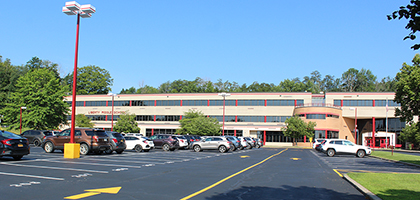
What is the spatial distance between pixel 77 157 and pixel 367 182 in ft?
48.5

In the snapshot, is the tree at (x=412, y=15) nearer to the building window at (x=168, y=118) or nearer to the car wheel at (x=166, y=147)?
the car wheel at (x=166, y=147)

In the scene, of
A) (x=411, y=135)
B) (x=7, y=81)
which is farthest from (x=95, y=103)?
(x=411, y=135)

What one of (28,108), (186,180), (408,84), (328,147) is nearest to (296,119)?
(328,147)

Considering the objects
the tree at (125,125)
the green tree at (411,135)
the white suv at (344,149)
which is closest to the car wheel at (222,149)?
the white suv at (344,149)

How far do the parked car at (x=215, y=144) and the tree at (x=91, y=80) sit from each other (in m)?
86.9

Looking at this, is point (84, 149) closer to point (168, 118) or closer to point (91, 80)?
point (168, 118)


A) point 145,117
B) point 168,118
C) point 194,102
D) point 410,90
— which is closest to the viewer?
point 410,90

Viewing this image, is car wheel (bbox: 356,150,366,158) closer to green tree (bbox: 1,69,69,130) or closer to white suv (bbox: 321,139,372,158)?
white suv (bbox: 321,139,372,158)

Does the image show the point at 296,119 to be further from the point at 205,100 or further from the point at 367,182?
the point at 367,182

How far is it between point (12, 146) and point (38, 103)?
3871cm

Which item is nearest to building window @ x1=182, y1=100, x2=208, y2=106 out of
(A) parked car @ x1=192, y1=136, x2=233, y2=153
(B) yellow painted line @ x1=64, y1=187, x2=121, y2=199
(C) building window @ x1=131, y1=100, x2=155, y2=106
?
(C) building window @ x1=131, y1=100, x2=155, y2=106

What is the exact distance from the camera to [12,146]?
15828mm

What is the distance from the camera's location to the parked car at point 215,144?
3212cm

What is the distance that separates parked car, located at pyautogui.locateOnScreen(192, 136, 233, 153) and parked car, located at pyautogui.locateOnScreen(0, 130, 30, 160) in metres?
18.1
